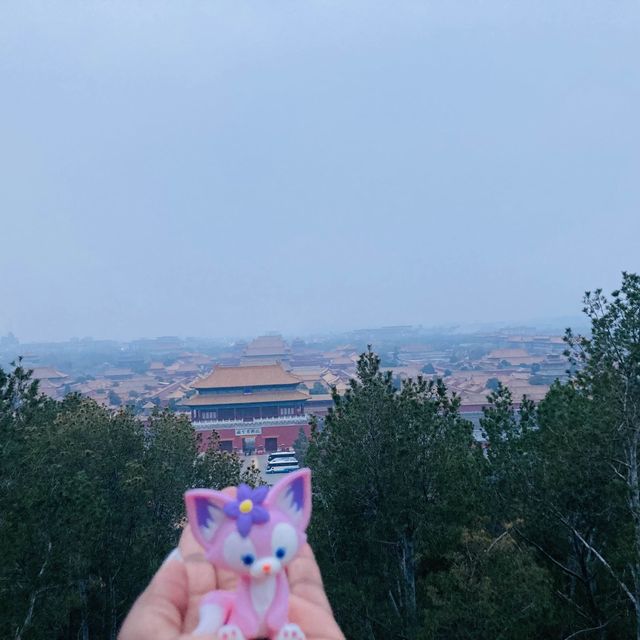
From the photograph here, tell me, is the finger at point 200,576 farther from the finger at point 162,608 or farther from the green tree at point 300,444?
the green tree at point 300,444

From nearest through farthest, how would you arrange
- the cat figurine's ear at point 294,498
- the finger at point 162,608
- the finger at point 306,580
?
1. the finger at point 162,608
2. the cat figurine's ear at point 294,498
3. the finger at point 306,580

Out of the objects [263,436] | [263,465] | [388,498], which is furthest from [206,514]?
[263,436]

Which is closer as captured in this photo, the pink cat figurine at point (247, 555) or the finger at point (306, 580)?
the pink cat figurine at point (247, 555)

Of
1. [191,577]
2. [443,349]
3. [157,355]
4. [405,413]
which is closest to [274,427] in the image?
[405,413]

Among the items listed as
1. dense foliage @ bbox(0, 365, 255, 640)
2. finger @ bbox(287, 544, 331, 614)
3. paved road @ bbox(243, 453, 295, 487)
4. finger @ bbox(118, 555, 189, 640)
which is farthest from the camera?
paved road @ bbox(243, 453, 295, 487)

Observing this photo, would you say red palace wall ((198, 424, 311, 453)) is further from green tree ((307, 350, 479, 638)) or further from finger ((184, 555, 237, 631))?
finger ((184, 555, 237, 631))

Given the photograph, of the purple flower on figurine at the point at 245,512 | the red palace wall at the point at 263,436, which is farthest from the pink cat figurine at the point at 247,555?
the red palace wall at the point at 263,436

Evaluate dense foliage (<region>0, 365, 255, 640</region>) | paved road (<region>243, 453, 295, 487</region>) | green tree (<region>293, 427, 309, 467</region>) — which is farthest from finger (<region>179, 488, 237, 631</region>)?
green tree (<region>293, 427, 309, 467</region>)
